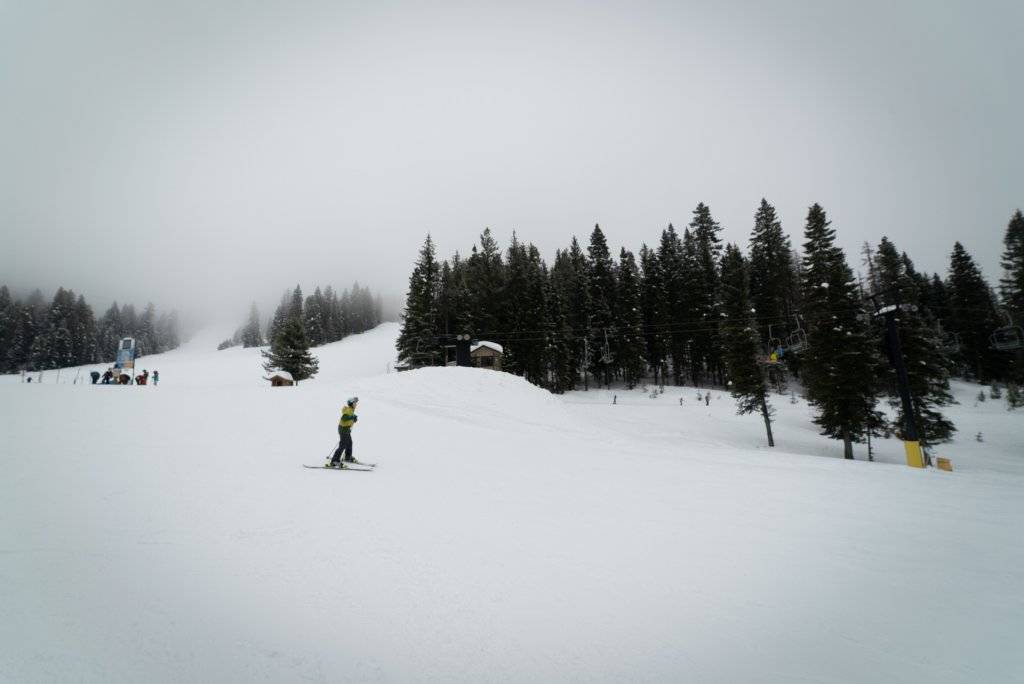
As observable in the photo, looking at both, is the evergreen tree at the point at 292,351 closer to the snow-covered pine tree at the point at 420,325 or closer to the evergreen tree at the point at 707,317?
the snow-covered pine tree at the point at 420,325

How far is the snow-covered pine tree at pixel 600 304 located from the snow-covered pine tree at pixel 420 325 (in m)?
19.7

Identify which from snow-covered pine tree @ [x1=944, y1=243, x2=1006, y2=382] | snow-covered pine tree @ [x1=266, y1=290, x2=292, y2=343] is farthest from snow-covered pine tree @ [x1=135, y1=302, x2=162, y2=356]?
snow-covered pine tree @ [x1=944, y1=243, x2=1006, y2=382]

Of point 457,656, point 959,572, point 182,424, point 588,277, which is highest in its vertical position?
point 588,277

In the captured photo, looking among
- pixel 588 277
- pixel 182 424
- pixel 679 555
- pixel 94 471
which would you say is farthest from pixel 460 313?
pixel 679 555

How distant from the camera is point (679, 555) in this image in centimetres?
614

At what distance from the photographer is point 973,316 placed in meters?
49.4

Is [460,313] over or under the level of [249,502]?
over

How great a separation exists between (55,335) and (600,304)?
92310 mm

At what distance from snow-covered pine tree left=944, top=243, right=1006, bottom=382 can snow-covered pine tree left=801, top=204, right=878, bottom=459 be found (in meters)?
41.3

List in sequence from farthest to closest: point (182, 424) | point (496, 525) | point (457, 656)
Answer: point (182, 424) < point (496, 525) < point (457, 656)

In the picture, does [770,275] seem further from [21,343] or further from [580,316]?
[21,343]

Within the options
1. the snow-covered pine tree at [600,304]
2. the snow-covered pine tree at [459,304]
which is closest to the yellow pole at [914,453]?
the snow-covered pine tree at [600,304]

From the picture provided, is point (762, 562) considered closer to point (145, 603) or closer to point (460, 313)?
point (145, 603)

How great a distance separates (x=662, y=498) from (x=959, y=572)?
4.70 m
